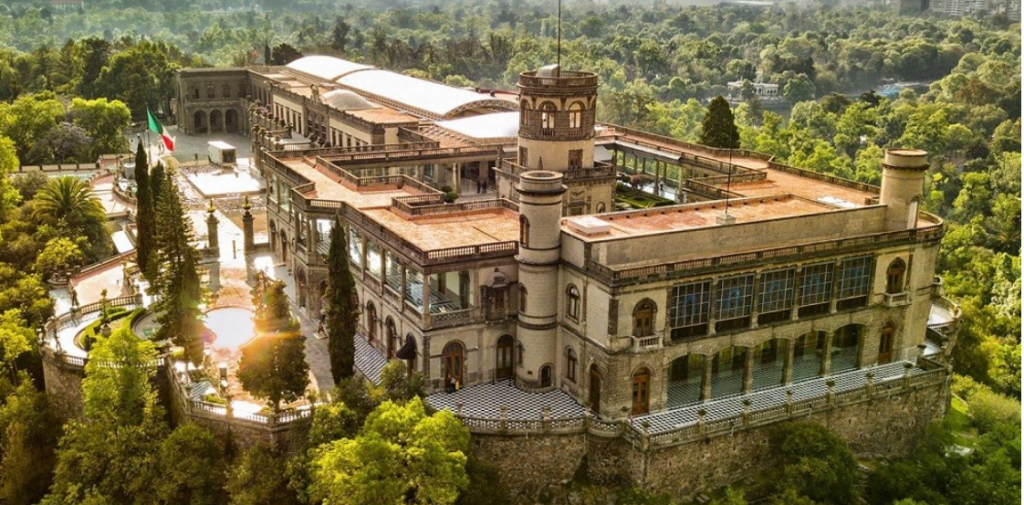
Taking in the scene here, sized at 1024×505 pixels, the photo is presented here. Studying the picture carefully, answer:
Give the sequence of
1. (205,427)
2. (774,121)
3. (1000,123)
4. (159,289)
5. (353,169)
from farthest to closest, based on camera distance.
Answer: (1000,123) → (774,121) → (353,169) → (159,289) → (205,427)

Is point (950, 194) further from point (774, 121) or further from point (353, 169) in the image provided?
point (353, 169)

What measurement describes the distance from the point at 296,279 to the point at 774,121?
74.0 meters

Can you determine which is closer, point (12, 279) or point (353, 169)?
point (12, 279)

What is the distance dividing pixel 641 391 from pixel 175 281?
26045mm

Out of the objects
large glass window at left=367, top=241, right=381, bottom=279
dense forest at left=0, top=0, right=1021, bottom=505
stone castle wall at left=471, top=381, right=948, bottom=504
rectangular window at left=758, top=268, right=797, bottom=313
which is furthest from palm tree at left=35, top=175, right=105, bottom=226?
rectangular window at left=758, top=268, right=797, bottom=313

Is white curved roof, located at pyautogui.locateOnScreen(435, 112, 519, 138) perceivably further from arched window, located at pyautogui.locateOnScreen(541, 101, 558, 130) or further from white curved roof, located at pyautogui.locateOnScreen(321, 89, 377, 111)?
white curved roof, located at pyautogui.locateOnScreen(321, 89, 377, 111)

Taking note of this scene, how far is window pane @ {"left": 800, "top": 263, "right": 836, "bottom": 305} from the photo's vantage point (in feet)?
167

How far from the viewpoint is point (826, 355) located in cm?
5278

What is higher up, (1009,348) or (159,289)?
(159,289)

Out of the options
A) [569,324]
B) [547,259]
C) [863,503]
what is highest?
[547,259]

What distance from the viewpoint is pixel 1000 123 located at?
133125mm

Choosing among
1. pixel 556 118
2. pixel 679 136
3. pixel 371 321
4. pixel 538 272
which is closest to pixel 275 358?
pixel 371 321

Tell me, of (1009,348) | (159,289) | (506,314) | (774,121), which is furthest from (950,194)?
(159,289)

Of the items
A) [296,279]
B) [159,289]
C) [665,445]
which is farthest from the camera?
[296,279]
